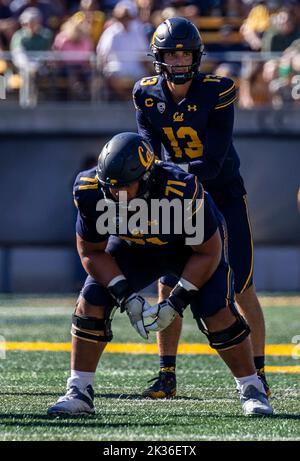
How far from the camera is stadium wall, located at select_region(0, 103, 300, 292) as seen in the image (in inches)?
564

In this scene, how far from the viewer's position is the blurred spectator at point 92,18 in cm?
1393

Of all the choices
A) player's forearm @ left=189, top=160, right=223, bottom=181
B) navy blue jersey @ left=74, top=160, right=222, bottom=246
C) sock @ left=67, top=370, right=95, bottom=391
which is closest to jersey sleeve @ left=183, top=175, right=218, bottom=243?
navy blue jersey @ left=74, top=160, right=222, bottom=246

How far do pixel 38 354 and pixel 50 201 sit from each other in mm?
6662

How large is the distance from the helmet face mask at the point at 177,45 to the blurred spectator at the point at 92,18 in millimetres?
8046

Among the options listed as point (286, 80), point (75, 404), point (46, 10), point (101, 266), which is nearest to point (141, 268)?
point (101, 266)

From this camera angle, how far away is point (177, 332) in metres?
6.21

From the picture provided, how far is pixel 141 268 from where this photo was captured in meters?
5.27

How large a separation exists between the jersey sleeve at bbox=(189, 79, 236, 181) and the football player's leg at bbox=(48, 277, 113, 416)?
0.95 metres

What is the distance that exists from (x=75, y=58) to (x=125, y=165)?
870cm

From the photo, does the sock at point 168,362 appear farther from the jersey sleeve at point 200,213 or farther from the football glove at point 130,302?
the jersey sleeve at point 200,213

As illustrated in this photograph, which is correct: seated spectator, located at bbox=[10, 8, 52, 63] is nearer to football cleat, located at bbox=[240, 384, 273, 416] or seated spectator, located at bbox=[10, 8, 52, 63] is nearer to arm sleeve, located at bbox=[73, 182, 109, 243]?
arm sleeve, located at bbox=[73, 182, 109, 243]

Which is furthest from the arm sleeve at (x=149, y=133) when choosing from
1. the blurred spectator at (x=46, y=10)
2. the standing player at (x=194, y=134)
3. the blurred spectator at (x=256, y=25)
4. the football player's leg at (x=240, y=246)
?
the blurred spectator at (x=46, y=10)

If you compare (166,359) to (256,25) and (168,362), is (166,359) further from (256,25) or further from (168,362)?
(256,25)

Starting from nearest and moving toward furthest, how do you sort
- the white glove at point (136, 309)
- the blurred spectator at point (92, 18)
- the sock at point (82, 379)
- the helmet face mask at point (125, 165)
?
the helmet face mask at point (125, 165) → the white glove at point (136, 309) → the sock at point (82, 379) → the blurred spectator at point (92, 18)
